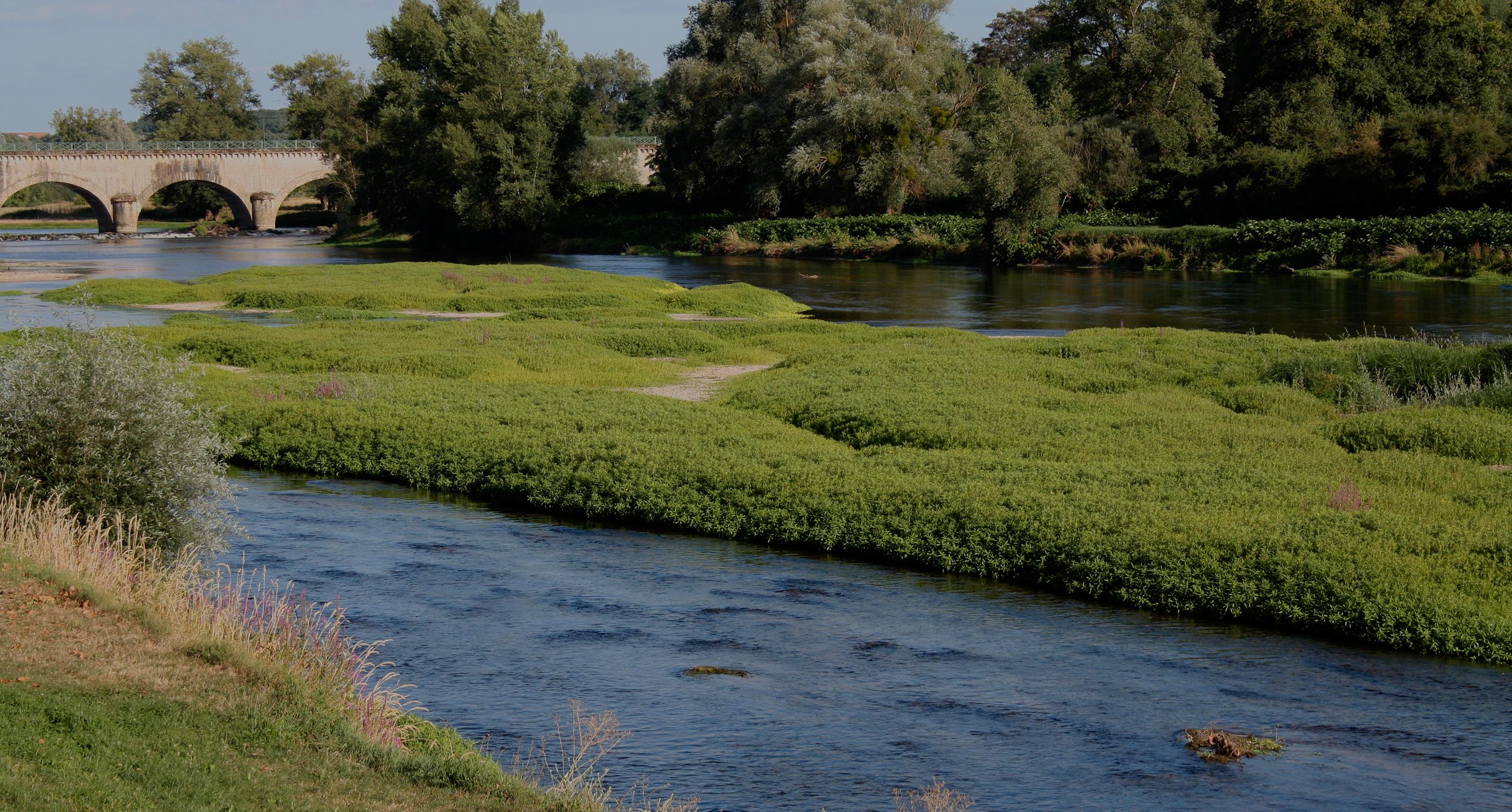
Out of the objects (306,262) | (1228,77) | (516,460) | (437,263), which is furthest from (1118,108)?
(516,460)

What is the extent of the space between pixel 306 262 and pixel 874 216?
121ft

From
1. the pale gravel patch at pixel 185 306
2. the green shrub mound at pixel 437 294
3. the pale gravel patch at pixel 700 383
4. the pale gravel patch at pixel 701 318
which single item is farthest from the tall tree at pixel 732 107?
the pale gravel patch at pixel 700 383

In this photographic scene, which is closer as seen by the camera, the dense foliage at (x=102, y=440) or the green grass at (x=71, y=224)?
the dense foliage at (x=102, y=440)

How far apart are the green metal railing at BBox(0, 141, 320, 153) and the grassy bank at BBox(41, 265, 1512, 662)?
304ft

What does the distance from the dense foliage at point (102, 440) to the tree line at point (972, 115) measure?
209 feet

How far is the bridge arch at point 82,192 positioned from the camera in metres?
111

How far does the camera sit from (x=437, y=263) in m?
67.4

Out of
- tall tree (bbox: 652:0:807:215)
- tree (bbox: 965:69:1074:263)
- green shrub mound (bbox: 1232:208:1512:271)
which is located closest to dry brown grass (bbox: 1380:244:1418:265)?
green shrub mound (bbox: 1232:208:1512:271)

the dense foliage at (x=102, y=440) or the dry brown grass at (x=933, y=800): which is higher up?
the dense foliage at (x=102, y=440)

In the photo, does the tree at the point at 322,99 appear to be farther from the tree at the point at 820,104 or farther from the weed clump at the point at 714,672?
the weed clump at the point at 714,672

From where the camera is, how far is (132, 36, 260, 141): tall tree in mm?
148125

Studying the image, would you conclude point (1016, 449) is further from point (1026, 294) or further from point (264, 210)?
point (264, 210)

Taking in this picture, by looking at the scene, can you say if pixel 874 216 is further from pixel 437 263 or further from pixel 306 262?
pixel 306 262

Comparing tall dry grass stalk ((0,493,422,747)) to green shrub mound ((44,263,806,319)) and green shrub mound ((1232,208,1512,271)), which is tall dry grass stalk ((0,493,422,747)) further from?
green shrub mound ((1232,208,1512,271))
